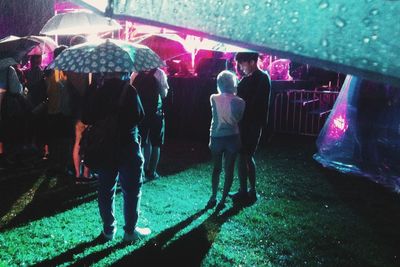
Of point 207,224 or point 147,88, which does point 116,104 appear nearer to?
point 207,224

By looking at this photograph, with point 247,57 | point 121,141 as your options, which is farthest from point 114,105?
point 247,57

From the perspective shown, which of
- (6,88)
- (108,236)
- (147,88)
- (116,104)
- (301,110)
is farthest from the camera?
(301,110)

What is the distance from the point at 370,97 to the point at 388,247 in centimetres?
383

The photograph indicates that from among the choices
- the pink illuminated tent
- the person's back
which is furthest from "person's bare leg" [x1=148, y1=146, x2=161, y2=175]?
the pink illuminated tent

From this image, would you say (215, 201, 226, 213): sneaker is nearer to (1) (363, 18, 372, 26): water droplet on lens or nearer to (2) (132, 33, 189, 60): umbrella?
(2) (132, 33, 189, 60): umbrella

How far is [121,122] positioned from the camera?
13.4 feet

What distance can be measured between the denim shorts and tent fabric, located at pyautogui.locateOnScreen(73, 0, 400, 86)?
419cm

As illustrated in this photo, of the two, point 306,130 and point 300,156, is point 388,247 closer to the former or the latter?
point 300,156

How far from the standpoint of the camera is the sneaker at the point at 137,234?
4.61 m

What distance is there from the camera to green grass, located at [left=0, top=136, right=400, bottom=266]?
14.2 feet

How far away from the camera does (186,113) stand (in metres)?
11.1

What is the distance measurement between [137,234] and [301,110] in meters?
7.91

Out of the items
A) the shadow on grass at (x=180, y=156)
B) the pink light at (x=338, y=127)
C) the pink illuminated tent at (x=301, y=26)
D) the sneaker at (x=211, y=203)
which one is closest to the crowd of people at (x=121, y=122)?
the sneaker at (x=211, y=203)

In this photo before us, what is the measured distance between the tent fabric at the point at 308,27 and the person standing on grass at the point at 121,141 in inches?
115
